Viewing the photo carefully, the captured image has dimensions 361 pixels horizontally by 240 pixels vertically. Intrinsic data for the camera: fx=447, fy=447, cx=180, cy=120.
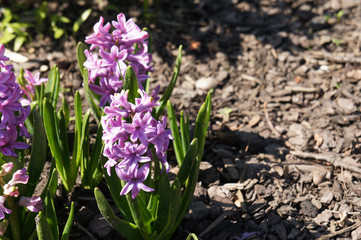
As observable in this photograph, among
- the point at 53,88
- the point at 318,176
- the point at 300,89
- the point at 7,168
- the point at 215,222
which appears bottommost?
the point at 215,222

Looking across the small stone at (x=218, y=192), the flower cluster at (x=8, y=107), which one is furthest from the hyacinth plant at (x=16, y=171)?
the small stone at (x=218, y=192)

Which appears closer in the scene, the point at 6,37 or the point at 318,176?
the point at 318,176

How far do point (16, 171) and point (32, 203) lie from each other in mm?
169

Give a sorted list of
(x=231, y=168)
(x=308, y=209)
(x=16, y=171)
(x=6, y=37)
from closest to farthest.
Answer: (x=16, y=171)
(x=308, y=209)
(x=231, y=168)
(x=6, y=37)

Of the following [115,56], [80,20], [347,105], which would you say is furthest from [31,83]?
[347,105]

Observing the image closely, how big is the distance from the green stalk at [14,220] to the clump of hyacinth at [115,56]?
2.17ft

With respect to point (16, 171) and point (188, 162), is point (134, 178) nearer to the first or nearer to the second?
point (188, 162)

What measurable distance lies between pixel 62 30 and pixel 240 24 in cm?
177

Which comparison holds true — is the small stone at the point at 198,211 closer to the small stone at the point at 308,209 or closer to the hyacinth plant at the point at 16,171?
the small stone at the point at 308,209

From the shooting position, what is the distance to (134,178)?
1906mm

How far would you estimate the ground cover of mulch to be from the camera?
263cm

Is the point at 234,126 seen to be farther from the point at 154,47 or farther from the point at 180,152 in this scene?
the point at 154,47

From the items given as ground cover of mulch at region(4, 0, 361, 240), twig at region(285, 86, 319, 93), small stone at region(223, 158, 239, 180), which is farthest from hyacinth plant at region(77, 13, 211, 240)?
twig at region(285, 86, 319, 93)

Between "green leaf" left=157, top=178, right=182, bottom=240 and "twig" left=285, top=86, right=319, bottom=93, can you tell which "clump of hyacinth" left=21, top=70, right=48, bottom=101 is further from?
"twig" left=285, top=86, right=319, bottom=93
